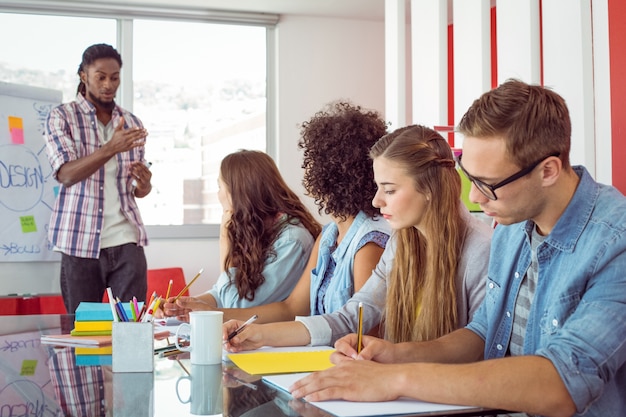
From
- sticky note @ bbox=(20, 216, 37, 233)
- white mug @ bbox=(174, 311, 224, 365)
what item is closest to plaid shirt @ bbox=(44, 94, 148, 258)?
sticky note @ bbox=(20, 216, 37, 233)

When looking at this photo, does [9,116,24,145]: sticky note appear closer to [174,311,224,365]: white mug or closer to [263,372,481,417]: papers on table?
[174,311,224,365]: white mug

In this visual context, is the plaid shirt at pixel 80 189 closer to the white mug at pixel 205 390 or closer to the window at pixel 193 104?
the window at pixel 193 104

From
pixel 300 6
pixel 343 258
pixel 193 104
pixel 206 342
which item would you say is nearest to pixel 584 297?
pixel 206 342

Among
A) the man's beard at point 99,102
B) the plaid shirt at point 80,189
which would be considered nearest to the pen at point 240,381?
the plaid shirt at point 80,189

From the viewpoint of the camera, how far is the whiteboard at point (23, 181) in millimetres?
4344

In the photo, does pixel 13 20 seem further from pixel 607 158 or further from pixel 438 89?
pixel 607 158

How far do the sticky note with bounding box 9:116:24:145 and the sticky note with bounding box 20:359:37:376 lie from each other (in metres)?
3.05

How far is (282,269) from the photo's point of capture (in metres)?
2.53

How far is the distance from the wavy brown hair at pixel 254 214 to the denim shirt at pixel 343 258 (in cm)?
30

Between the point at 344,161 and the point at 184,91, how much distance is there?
3572 mm

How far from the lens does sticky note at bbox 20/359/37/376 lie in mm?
1474

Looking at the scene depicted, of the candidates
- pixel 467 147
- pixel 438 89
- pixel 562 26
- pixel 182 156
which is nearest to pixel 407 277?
pixel 467 147

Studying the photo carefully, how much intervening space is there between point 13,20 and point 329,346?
4298 millimetres

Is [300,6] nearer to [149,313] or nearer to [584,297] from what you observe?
[149,313]
